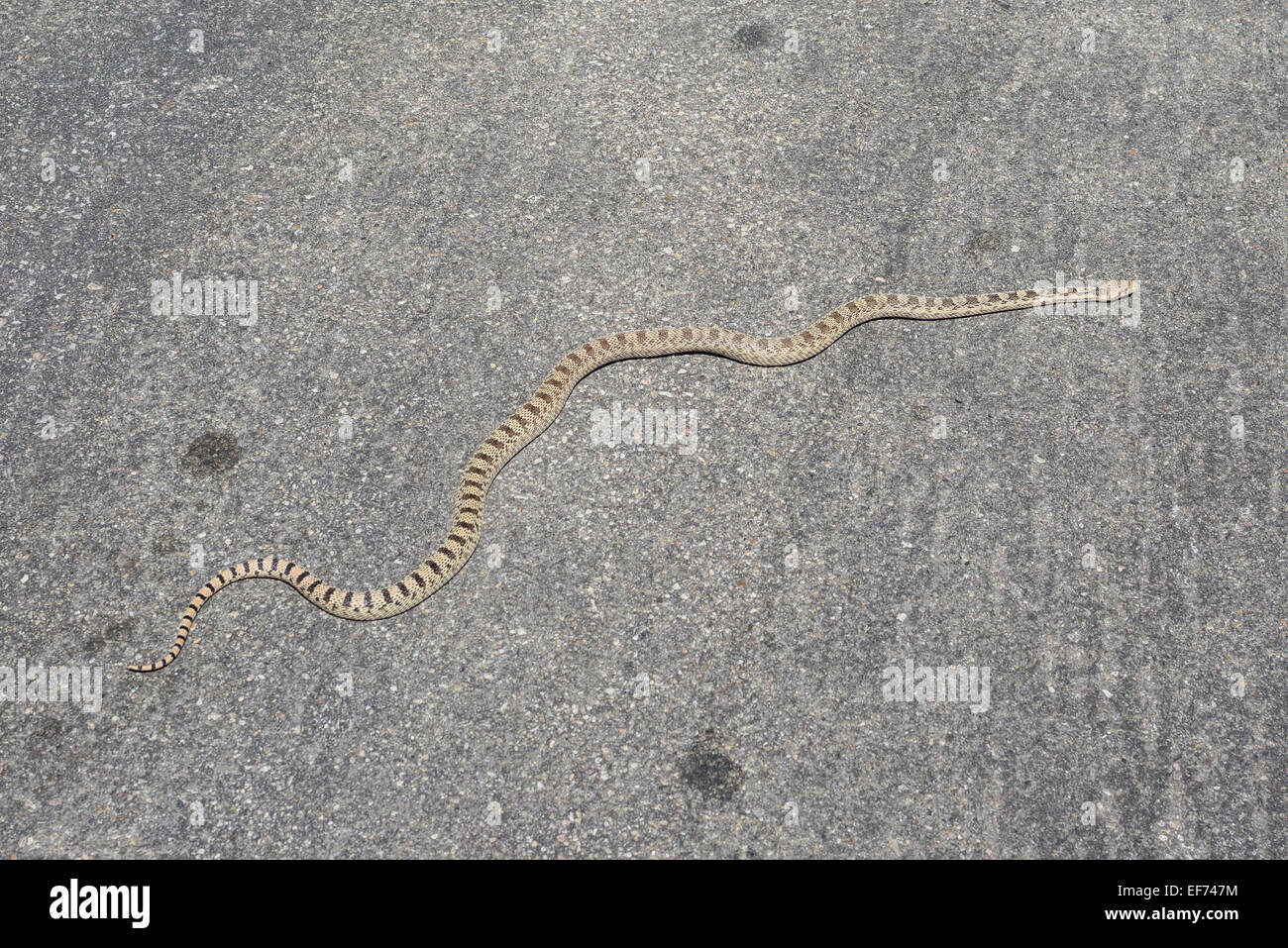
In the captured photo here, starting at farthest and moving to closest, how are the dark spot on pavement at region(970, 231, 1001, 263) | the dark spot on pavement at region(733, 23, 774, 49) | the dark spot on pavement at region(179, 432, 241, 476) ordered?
the dark spot on pavement at region(733, 23, 774, 49) < the dark spot on pavement at region(970, 231, 1001, 263) < the dark spot on pavement at region(179, 432, 241, 476)

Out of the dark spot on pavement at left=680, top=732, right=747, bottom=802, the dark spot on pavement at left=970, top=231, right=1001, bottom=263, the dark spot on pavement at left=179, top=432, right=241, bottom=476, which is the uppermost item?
the dark spot on pavement at left=970, top=231, right=1001, bottom=263

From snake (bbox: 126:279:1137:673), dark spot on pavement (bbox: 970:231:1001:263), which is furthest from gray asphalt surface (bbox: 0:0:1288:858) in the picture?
snake (bbox: 126:279:1137:673)

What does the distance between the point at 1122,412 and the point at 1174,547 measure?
63.9 inches

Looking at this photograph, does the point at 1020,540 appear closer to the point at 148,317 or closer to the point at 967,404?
the point at 967,404

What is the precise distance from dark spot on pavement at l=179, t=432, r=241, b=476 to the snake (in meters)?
1.27

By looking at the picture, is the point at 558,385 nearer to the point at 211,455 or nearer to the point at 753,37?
the point at 211,455

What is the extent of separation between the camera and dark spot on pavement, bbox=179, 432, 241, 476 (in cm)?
898

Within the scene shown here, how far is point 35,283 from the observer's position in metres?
10.2

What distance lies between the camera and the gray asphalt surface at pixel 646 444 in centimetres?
725

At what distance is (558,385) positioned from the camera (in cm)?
951

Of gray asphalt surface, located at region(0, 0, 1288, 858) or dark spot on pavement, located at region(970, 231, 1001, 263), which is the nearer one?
gray asphalt surface, located at region(0, 0, 1288, 858)

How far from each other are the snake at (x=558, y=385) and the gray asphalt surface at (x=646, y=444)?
0.19 metres

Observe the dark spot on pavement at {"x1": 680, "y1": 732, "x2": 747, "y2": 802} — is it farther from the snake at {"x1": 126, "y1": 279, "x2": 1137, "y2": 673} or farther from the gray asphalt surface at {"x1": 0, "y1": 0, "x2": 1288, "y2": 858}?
the snake at {"x1": 126, "y1": 279, "x2": 1137, "y2": 673}
